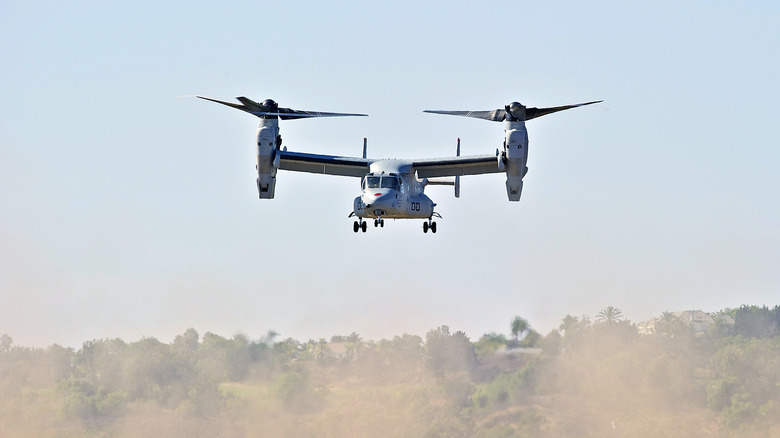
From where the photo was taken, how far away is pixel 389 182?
118 feet

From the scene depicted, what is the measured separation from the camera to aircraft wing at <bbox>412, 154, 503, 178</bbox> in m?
37.8

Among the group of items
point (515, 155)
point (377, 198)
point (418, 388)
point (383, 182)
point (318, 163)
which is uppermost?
point (318, 163)

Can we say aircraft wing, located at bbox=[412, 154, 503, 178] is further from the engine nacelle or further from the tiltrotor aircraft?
the engine nacelle

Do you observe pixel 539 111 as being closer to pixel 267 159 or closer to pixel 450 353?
pixel 267 159

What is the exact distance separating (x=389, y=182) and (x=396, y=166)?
1127 millimetres

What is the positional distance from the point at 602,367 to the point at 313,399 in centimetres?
A: 1212

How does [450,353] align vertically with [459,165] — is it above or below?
below

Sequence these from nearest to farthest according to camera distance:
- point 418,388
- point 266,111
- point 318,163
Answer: point 266,111 → point 318,163 → point 418,388

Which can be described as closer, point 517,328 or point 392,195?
point 392,195

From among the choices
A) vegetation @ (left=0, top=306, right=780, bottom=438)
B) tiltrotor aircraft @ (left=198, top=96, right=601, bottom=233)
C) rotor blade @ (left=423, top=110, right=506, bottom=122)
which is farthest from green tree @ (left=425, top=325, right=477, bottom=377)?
rotor blade @ (left=423, top=110, right=506, bottom=122)

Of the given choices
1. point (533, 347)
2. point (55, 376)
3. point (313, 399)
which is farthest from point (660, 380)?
point (55, 376)

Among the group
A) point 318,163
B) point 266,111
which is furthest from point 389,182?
point 266,111

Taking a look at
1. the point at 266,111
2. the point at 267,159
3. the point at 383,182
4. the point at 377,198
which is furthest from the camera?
the point at 266,111

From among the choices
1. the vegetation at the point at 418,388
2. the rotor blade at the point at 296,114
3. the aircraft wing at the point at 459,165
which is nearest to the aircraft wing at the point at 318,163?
the rotor blade at the point at 296,114
